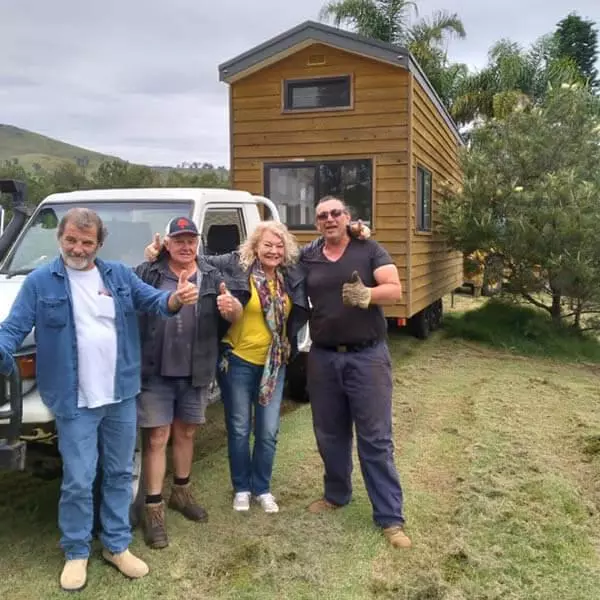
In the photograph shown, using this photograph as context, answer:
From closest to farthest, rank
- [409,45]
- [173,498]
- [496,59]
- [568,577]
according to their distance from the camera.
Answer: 1. [568,577]
2. [173,498]
3. [409,45]
4. [496,59]

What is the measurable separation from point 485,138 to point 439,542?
315 inches

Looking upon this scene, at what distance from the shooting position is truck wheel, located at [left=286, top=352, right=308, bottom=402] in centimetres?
622

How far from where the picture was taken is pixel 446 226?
1010 cm

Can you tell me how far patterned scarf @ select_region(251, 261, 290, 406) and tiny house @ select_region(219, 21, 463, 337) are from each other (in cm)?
467

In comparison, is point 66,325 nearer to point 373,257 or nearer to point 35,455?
point 35,455

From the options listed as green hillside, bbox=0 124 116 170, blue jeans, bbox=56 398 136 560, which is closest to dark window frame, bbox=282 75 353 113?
blue jeans, bbox=56 398 136 560

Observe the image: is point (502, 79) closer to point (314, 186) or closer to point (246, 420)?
point (314, 186)

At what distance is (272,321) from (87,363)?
1.08 m

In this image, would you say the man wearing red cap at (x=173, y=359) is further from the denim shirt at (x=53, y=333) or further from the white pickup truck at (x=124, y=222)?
the denim shirt at (x=53, y=333)

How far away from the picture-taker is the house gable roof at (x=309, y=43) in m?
7.98

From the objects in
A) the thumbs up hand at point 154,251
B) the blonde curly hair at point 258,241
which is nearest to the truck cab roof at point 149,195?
the blonde curly hair at point 258,241

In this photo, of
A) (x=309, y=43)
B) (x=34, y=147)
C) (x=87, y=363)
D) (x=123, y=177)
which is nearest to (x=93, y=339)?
(x=87, y=363)

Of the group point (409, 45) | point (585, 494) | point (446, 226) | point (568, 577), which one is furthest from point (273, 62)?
point (409, 45)

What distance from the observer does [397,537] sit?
3469 millimetres
